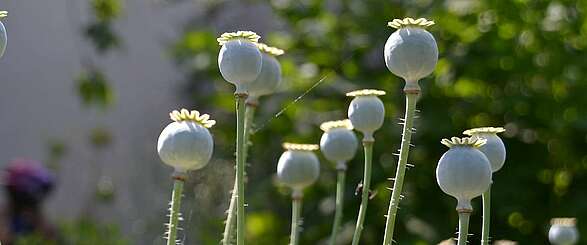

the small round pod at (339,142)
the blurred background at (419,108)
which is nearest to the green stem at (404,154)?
the small round pod at (339,142)

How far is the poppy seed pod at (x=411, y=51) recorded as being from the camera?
643 millimetres

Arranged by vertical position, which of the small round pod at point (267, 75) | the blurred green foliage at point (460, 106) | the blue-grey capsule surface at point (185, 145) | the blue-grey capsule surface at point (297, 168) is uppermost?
the blurred green foliage at point (460, 106)

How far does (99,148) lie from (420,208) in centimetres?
180

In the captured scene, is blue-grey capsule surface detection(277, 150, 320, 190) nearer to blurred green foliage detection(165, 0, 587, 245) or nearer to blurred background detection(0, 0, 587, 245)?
blurred background detection(0, 0, 587, 245)

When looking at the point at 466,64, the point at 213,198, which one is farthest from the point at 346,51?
the point at 213,198

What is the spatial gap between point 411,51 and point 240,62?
11 centimetres

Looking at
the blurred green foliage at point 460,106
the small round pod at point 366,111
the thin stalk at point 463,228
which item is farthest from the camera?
the blurred green foliage at point 460,106

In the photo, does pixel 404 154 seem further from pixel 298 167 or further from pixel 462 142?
pixel 298 167

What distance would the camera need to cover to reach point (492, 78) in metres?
2.15

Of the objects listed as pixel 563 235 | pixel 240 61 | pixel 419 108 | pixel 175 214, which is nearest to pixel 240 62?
pixel 240 61

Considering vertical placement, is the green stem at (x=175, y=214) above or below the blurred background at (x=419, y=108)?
below

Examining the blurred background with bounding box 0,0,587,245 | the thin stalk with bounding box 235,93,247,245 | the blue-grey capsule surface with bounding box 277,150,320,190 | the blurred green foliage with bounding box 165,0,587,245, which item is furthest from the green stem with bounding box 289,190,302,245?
the blurred green foliage with bounding box 165,0,587,245

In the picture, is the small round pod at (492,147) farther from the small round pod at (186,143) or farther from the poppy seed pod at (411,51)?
the small round pod at (186,143)

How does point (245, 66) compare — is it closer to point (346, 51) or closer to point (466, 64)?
point (466, 64)
